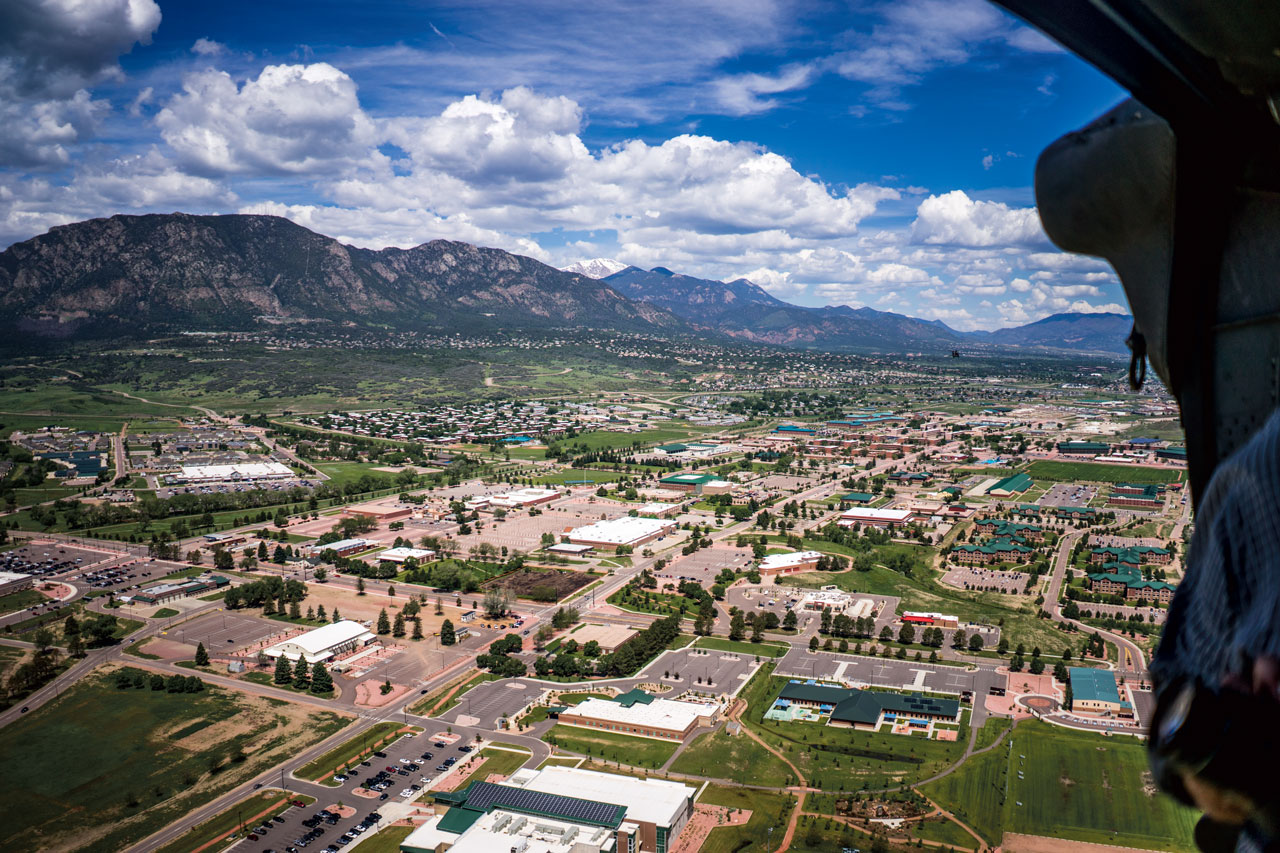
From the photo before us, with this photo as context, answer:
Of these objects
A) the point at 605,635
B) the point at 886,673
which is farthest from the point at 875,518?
the point at 605,635

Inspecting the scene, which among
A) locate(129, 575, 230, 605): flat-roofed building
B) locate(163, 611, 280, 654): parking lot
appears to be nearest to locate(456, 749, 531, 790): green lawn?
locate(163, 611, 280, 654): parking lot

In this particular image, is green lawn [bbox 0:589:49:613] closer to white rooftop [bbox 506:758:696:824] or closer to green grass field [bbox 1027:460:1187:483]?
white rooftop [bbox 506:758:696:824]

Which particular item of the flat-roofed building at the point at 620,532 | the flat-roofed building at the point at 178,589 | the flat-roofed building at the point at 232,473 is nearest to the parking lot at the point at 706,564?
the flat-roofed building at the point at 620,532

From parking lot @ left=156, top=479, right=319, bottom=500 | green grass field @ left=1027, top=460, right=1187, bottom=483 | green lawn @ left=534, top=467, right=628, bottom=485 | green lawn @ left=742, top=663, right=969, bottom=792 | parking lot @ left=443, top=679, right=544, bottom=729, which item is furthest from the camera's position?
green lawn @ left=534, top=467, right=628, bottom=485

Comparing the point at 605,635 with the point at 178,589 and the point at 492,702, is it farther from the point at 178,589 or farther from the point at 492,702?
the point at 178,589

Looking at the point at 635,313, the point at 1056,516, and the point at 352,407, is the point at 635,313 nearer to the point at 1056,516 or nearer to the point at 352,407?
the point at 352,407
